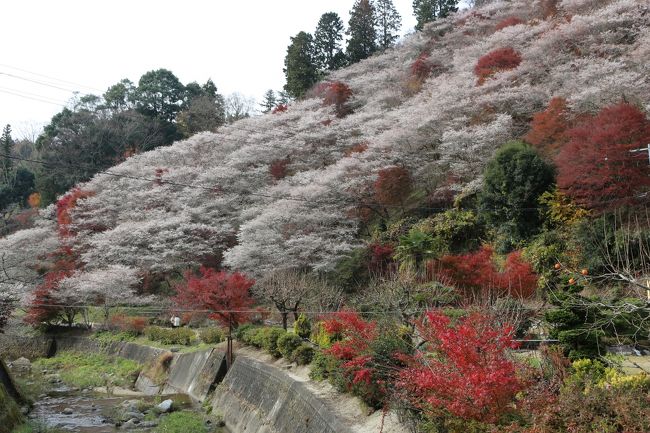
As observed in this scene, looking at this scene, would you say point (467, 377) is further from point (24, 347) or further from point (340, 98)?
point (340, 98)

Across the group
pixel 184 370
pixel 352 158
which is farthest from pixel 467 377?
pixel 352 158

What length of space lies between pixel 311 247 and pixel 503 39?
1768cm

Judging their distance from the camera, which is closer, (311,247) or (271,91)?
(311,247)

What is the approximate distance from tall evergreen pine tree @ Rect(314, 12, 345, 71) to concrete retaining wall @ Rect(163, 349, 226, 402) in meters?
35.2

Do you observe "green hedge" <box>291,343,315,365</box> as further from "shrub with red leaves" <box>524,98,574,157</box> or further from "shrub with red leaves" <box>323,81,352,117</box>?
"shrub with red leaves" <box>323,81,352,117</box>

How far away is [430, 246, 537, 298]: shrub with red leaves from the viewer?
707 inches

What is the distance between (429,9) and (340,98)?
16354 millimetres

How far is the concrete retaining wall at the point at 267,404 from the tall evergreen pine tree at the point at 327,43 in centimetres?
3781

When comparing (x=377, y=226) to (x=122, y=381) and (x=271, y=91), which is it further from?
(x=271, y=91)

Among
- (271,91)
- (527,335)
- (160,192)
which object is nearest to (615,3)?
(527,335)

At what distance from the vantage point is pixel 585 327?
863 centimetres

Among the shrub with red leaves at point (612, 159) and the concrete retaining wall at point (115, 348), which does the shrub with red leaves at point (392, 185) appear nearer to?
the shrub with red leaves at point (612, 159)

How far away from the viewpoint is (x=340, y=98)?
4072cm

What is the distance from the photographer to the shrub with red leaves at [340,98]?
40500 millimetres
